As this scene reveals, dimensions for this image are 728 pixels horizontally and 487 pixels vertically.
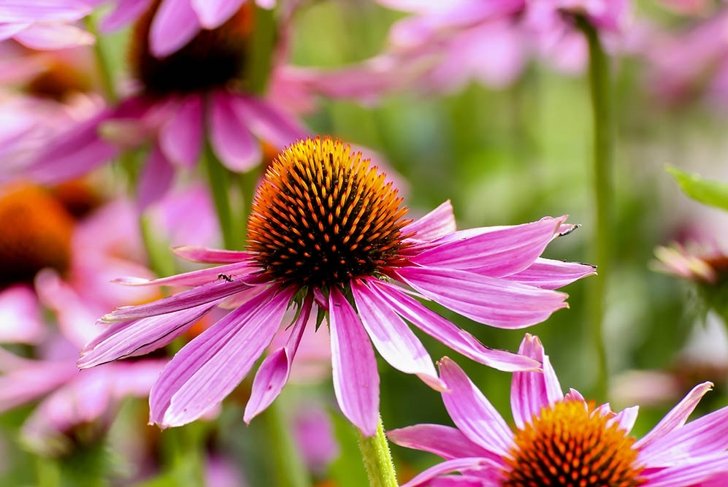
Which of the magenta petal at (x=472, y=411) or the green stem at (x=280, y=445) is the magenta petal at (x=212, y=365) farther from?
the green stem at (x=280, y=445)

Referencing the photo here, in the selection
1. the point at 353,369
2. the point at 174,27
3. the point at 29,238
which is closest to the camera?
the point at 353,369

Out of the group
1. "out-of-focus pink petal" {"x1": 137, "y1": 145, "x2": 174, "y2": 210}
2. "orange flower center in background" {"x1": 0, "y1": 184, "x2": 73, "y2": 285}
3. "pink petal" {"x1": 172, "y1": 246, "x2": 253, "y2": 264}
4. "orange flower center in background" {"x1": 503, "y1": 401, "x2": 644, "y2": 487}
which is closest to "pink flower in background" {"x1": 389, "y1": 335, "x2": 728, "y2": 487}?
"orange flower center in background" {"x1": 503, "y1": 401, "x2": 644, "y2": 487}

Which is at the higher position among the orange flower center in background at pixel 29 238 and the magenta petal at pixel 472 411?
the orange flower center in background at pixel 29 238

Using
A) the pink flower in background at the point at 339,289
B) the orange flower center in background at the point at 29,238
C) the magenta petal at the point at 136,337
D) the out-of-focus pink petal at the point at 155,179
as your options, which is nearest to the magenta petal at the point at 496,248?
the pink flower in background at the point at 339,289

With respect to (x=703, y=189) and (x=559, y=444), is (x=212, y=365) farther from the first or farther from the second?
(x=703, y=189)

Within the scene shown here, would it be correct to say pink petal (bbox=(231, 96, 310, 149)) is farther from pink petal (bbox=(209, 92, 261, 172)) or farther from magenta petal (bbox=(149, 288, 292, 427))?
magenta petal (bbox=(149, 288, 292, 427))

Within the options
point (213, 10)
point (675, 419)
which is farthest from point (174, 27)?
point (675, 419)

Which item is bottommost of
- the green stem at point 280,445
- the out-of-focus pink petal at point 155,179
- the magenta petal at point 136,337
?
the green stem at point 280,445
